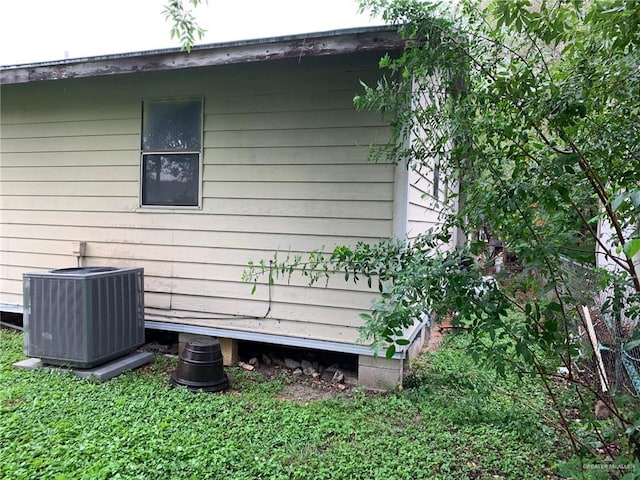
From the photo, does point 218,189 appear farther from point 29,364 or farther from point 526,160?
point 526,160

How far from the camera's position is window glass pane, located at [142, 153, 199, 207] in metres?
4.44

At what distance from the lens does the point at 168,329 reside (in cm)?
450

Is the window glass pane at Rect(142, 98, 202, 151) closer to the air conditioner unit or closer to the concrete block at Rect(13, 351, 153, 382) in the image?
the air conditioner unit

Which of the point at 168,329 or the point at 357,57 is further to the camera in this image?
the point at 168,329

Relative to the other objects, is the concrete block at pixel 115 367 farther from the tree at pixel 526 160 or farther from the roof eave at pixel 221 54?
the tree at pixel 526 160

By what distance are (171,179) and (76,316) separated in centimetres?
164

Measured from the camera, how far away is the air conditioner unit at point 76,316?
371cm

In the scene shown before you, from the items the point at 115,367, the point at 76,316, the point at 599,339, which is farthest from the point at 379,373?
the point at 76,316

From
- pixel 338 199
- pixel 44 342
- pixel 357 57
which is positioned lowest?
pixel 44 342

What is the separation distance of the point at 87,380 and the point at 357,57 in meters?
3.72

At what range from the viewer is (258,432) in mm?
2889

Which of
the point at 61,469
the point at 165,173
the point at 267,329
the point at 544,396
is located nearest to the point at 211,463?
the point at 61,469

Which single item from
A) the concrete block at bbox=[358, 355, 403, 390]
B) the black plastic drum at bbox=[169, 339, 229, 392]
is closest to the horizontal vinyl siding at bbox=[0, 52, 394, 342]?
the concrete block at bbox=[358, 355, 403, 390]

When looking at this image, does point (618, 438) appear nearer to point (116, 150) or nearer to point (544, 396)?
point (544, 396)
